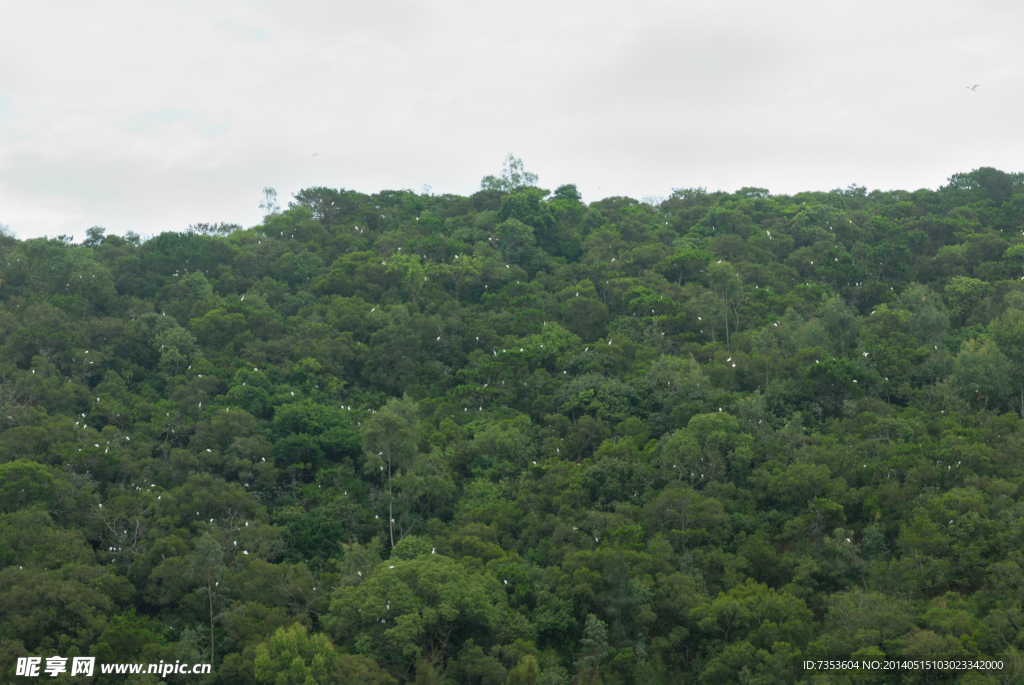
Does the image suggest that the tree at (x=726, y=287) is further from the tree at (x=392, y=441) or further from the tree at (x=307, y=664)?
the tree at (x=307, y=664)

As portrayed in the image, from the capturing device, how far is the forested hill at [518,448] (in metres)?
24.9

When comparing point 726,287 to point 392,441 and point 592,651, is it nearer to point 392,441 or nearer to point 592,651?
point 392,441

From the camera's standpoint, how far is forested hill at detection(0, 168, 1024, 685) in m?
24.9

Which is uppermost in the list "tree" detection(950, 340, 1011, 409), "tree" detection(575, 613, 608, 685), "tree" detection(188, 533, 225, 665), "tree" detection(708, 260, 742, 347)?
"tree" detection(708, 260, 742, 347)

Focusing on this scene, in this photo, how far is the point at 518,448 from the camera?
112ft

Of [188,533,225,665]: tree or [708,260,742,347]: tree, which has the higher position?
[708,260,742,347]: tree

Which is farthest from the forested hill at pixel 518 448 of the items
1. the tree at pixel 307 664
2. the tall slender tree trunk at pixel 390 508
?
the tall slender tree trunk at pixel 390 508

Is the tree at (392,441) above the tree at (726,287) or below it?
below

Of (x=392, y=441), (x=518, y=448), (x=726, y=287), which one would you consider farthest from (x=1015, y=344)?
(x=392, y=441)

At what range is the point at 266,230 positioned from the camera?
2072 inches

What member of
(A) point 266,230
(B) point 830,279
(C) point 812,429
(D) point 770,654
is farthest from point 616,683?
(A) point 266,230

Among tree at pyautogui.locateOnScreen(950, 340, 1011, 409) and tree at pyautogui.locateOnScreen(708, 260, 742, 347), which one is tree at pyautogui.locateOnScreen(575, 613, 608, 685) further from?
tree at pyautogui.locateOnScreen(708, 260, 742, 347)

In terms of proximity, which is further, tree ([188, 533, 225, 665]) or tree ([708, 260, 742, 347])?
tree ([708, 260, 742, 347])

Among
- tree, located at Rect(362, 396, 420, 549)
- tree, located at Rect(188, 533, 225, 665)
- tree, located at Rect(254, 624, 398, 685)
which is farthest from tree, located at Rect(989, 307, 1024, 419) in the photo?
tree, located at Rect(188, 533, 225, 665)
